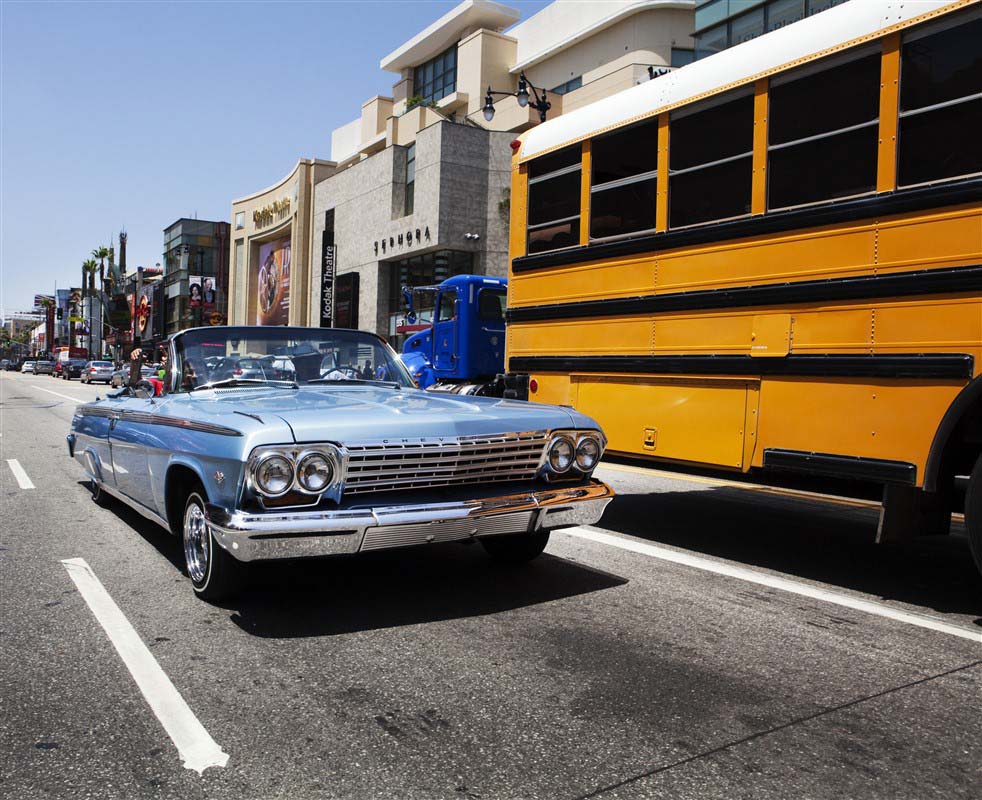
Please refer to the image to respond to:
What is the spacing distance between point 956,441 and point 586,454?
1929mm

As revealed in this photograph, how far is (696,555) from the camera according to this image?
236 inches

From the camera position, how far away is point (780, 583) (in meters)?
5.24

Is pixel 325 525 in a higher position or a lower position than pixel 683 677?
higher

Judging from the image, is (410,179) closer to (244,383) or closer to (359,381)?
(359,381)

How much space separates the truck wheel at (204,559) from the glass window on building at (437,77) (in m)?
44.2

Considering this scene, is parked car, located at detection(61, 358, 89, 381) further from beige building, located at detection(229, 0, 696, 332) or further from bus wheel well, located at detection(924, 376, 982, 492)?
bus wheel well, located at detection(924, 376, 982, 492)

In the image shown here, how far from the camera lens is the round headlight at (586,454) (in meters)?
4.86

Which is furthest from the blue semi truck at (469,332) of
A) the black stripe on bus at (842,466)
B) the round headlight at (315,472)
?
the round headlight at (315,472)

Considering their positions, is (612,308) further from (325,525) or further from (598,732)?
(598,732)

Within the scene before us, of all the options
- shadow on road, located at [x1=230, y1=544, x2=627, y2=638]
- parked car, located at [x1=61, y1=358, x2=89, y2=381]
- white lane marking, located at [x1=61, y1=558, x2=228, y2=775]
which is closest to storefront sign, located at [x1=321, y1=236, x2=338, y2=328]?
parked car, located at [x1=61, y1=358, x2=89, y2=381]

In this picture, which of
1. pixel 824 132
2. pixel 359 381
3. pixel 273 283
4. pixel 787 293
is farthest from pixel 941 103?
pixel 273 283

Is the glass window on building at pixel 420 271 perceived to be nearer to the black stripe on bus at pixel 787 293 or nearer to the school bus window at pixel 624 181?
the school bus window at pixel 624 181

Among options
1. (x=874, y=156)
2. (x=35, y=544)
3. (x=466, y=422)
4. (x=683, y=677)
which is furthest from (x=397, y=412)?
(x=35, y=544)

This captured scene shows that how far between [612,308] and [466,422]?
2.38 m
